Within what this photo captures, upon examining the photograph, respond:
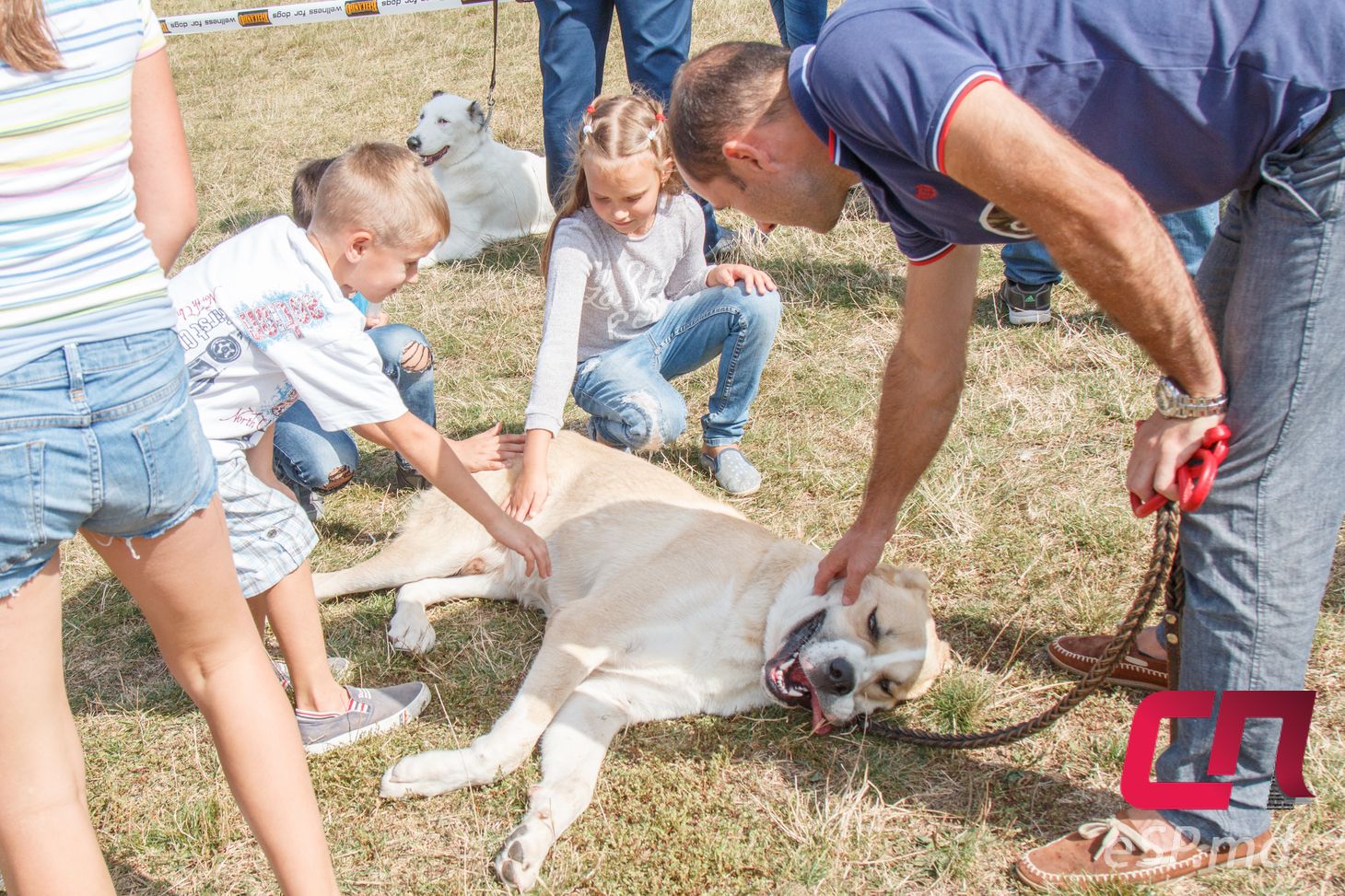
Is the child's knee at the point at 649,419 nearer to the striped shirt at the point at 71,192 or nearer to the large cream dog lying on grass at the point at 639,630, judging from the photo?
the large cream dog lying on grass at the point at 639,630

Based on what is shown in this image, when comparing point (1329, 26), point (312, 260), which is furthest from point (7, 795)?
point (1329, 26)

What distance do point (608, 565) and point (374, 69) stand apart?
28.0ft

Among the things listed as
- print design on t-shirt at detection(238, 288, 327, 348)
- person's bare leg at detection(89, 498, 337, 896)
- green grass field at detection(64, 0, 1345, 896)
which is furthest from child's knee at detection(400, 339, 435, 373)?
person's bare leg at detection(89, 498, 337, 896)

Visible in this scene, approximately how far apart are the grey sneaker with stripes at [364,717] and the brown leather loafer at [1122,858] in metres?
1.79

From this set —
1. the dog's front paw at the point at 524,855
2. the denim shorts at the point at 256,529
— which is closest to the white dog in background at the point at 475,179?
the denim shorts at the point at 256,529

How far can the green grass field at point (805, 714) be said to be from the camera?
2672mm

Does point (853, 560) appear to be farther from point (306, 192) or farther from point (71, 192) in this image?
point (306, 192)

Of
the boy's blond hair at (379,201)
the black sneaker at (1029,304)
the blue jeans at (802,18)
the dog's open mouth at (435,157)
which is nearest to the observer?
the boy's blond hair at (379,201)

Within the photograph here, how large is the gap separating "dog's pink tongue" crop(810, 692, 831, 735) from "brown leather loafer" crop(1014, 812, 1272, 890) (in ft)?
2.31

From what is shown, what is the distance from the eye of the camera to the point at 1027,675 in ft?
10.8

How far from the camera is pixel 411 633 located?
351 cm

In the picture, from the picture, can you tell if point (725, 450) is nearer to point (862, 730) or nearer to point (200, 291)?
point (862, 730)

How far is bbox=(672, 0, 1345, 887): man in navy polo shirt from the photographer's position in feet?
6.29

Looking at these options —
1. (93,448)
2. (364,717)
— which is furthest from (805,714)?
(93,448)
